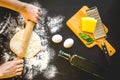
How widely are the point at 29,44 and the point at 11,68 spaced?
145mm

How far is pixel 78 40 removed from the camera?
4.84 ft

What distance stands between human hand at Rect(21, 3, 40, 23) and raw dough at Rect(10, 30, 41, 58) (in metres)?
0.07

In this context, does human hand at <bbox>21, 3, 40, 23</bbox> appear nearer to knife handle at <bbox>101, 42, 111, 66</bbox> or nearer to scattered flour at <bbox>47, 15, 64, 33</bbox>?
scattered flour at <bbox>47, 15, 64, 33</bbox>

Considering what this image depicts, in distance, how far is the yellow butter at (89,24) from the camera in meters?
1.47

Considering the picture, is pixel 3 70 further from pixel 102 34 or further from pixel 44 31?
pixel 102 34

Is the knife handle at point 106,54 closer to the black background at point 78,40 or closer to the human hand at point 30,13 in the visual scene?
the black background at point 78,40

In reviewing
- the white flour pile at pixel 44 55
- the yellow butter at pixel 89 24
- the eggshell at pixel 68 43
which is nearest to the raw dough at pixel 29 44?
the white flour pile at pixel 44 55

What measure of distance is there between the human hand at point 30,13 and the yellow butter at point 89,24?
0.22 m

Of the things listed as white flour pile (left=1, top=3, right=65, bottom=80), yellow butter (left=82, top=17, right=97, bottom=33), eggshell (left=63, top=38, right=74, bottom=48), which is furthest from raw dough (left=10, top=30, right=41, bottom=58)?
yellow butter (left=82, top=17, right=97, bottom=33)

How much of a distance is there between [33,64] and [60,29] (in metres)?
0.21

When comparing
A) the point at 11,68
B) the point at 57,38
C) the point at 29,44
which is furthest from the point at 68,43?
the point at 11,68

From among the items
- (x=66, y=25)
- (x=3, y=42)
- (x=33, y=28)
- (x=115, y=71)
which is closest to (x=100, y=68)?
(x=115, y=71)

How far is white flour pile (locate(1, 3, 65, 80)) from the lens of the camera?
4.75ft

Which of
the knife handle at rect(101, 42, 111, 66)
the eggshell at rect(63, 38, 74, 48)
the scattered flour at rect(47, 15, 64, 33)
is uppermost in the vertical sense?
the scattered flour at rect(47, 15, 64, 33)
